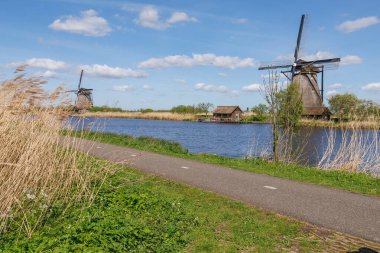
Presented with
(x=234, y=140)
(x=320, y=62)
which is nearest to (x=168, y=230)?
(x=234, y=140)

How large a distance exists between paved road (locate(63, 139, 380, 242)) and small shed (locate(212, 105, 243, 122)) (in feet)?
221

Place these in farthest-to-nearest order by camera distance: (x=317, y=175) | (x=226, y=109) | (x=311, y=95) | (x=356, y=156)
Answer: (x=226, y=109) → (x=311, y=95) → (x=356, y=156) → (x=317, y=175)

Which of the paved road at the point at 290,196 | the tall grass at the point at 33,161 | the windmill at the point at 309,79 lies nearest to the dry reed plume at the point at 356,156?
the paved road at the point at 290,196

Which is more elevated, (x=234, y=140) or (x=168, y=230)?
(x=168, y=230)

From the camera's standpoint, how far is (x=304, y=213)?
21.2 ft

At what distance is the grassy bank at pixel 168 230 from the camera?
465 centimetres

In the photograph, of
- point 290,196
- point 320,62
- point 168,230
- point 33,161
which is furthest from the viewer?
point 320,62

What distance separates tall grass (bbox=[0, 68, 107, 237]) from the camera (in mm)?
5512

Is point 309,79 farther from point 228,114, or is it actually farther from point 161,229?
point 161,229

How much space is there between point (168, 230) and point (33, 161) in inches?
99.6

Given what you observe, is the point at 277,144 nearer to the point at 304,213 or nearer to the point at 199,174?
the point at 199,174

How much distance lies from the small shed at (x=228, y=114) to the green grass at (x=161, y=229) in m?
71.2

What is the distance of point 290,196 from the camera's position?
7.70 m

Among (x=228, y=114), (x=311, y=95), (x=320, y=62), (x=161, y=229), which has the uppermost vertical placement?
(x=320, y=62)
